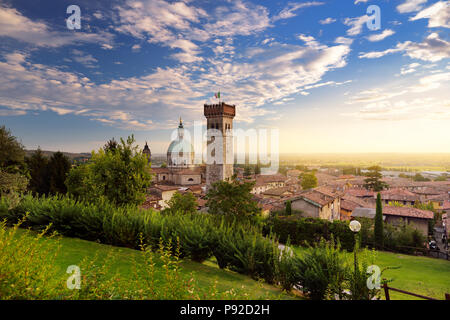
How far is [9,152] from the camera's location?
1694 cm

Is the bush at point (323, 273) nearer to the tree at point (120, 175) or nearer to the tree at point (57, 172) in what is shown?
the tree at point (120, 175)

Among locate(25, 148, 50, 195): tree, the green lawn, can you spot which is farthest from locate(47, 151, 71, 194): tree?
the green lawn

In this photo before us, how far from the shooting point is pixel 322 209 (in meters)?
29.4

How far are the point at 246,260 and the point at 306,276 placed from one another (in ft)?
6.35

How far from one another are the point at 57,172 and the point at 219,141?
30.2 metres

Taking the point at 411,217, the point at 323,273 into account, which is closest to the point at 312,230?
the point at 323,273

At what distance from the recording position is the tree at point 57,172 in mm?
25053

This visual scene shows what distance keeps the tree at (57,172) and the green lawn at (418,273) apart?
2289cm

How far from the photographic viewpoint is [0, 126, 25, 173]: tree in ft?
54.6

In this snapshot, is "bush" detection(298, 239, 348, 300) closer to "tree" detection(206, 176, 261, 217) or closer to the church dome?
"tree" detection(206, 176, 261, 217)

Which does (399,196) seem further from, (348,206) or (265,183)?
(265,183)

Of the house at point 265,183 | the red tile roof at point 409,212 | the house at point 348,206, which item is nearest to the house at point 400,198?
the house at point 348,206

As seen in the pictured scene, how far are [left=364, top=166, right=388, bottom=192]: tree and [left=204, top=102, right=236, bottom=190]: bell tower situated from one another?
34.9 metres

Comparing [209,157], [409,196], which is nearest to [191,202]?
[209,157]
